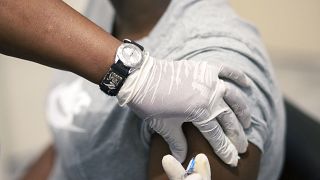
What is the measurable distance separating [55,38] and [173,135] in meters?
0.25

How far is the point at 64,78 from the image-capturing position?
1.21m

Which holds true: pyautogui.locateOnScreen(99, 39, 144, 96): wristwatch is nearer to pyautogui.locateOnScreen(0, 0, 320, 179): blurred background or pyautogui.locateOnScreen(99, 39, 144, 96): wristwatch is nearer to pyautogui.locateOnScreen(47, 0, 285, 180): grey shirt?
pyautogui.locateOnScreen(47, 0, 285, 180): grey shirt

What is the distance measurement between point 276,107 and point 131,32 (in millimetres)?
384

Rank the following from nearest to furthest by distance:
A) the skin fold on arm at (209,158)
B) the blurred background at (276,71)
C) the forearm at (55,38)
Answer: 1. the forearm at (55,38)
2. the skin fold on arm at (209,158)
3. the blurred background at (276,71)

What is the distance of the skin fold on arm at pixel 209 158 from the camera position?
0.75m

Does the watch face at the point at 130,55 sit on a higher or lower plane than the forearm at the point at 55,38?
higher

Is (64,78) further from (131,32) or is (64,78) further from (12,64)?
(12,64)

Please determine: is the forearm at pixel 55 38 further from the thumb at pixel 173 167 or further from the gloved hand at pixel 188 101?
the thumb at pixel 173 167

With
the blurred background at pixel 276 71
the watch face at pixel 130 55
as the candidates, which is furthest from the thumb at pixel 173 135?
the blurred background at pixel 276 71

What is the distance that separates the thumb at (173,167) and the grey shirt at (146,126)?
0.53 feet

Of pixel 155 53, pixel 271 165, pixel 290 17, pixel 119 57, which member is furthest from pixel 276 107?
pixel 290 17

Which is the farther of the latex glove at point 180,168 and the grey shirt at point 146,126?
the grey shirt at point 146,126

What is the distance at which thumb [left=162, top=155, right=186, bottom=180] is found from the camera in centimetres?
66

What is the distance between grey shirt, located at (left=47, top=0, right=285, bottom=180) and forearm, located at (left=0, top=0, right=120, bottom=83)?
0.63ft
